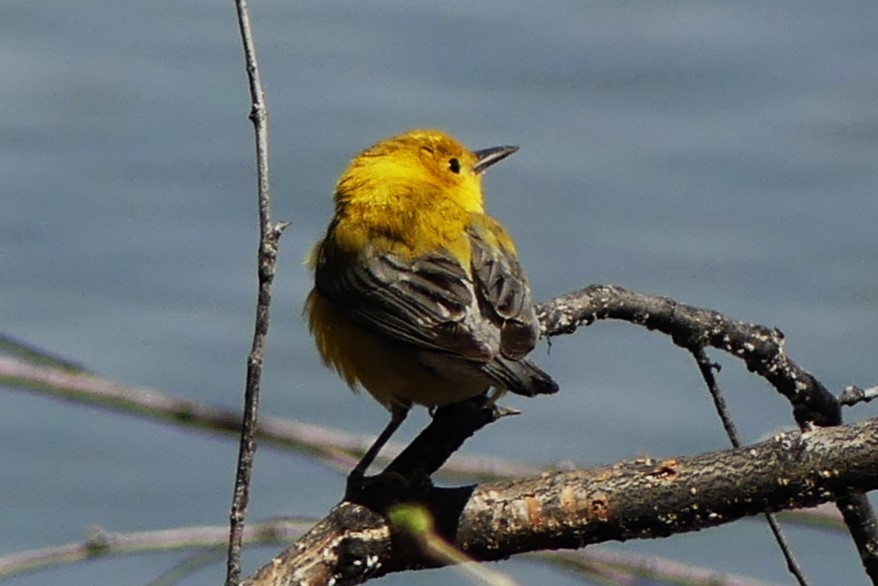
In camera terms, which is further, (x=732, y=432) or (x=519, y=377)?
(x=519, y=377)

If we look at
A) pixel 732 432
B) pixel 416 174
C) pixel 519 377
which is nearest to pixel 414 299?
pixel 519 377

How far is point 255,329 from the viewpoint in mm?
2037

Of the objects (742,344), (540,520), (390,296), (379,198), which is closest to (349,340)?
(390,296)

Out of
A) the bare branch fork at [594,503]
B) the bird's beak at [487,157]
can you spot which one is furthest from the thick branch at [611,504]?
the bird's beak at [487,157]

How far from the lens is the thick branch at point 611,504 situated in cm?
263

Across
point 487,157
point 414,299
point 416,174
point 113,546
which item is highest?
point 487,157

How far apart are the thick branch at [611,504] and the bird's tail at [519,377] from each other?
926 mm

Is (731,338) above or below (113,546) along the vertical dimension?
above

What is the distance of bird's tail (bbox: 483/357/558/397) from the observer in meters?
3.77

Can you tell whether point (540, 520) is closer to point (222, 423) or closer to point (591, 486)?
point (591, 486)

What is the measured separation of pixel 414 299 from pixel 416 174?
37.6 inches

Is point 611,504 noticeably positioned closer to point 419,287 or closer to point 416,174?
point 419,287

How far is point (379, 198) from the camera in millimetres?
5031

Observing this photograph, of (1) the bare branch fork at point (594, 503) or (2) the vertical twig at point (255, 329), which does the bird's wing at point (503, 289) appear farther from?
(2) the vertical twig at point (255, 329)
